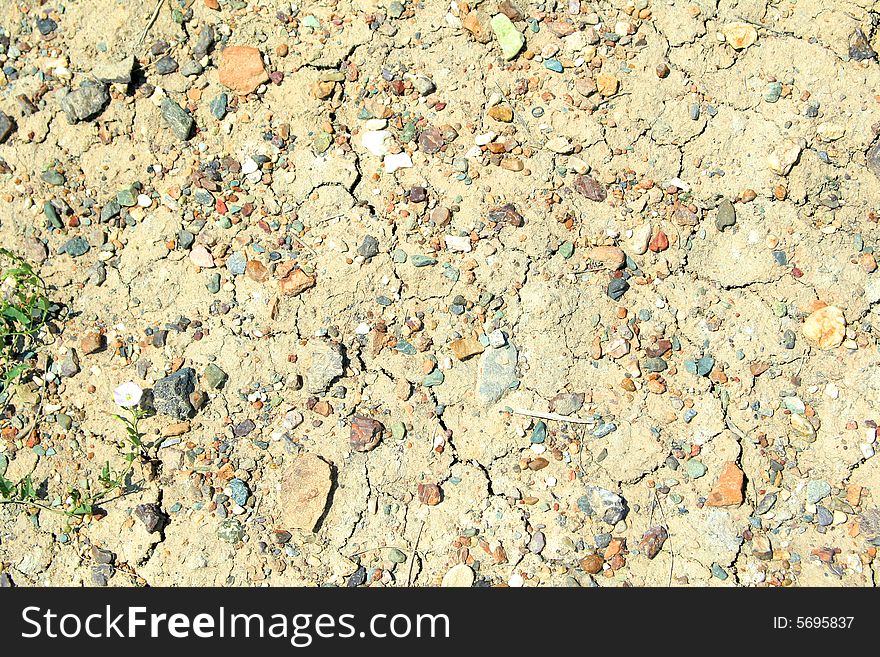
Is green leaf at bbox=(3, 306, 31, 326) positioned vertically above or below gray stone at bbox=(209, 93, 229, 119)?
below

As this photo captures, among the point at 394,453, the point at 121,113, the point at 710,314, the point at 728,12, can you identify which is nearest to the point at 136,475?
Answer: the point at 394,453

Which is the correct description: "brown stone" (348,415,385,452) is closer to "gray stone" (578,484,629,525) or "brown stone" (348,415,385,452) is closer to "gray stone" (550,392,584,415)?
"gray stone" (550,392,584,415)

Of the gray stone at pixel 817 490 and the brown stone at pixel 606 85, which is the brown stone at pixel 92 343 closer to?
the brown stone at pixel 606 85

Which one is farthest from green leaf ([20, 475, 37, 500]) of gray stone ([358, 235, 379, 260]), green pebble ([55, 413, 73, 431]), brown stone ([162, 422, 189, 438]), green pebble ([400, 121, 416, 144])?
green pebble ([400, 121, 416, 144])

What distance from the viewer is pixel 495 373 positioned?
250 centimetres

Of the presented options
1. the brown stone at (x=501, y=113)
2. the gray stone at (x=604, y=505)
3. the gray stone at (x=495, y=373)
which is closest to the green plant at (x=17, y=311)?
the gray stone at (x=495, y=373)

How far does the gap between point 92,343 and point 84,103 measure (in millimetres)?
871

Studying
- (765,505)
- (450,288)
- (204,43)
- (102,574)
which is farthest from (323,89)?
(765,505)

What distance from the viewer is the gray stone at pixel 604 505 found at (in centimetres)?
242

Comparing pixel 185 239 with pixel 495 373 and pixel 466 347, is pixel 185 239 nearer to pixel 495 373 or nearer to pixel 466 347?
pixel 466 347

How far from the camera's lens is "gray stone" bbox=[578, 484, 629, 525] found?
95.3 inches

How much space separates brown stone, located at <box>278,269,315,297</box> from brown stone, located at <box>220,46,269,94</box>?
704 millimetres

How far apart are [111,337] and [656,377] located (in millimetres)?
1866

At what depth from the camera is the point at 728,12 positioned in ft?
8.73
